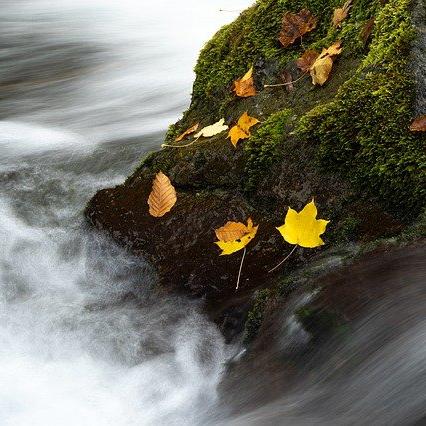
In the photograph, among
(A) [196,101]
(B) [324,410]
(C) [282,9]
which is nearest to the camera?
(B) [324,410]

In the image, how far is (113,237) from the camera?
124 inches

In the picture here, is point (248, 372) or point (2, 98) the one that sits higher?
point (2, 98)

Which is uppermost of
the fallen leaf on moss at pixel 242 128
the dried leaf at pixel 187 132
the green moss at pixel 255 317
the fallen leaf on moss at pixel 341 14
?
the fallen leaf on moss at pixel 341 14

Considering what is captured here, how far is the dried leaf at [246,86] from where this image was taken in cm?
336

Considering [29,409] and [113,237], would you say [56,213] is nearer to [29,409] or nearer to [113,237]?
[113,237]

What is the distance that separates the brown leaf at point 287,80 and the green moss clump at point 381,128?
0.40m

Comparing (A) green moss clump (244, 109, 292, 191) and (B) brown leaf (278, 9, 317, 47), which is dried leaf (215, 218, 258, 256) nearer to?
(A) green moss clump (244, 109, 292, 191)

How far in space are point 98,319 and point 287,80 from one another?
1467 mm

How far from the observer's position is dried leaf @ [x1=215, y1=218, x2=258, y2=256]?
2777 millimetres

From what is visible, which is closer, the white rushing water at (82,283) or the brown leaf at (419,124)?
the brown leaf at (419,124)

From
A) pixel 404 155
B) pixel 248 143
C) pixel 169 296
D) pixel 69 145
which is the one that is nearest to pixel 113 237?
pixel 169 296

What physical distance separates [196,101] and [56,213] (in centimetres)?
106

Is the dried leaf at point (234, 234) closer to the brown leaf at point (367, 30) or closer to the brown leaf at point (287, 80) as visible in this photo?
the brown leaf at point (287, 80)

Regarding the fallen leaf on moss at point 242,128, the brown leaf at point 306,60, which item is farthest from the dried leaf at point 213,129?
the brown leaf at point 306,60
